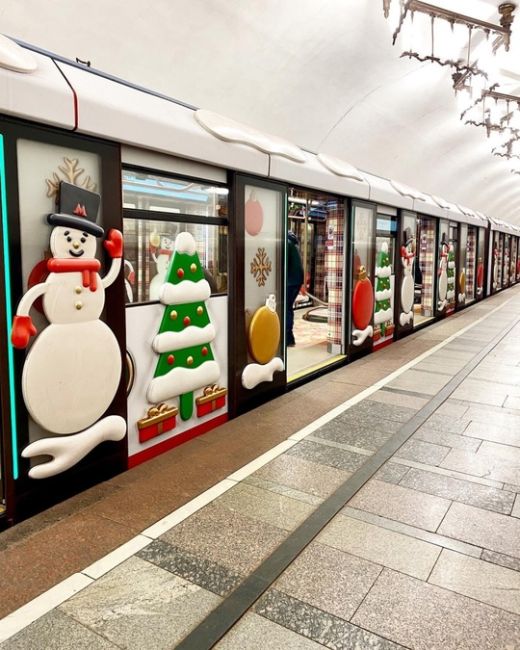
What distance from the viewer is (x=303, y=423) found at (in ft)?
15.9

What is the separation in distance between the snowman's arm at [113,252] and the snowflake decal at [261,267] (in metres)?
1.84

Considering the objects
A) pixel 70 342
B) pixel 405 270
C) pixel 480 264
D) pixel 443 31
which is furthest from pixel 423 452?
pixel 480 264

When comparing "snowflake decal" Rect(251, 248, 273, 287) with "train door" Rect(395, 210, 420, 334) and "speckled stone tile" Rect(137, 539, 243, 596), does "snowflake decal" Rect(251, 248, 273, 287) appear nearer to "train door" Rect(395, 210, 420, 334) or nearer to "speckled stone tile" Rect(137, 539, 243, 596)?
"speckled stone tile" Rect(137, 539, 243, 596)

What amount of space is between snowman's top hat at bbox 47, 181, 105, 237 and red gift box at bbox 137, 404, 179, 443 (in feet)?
4.67

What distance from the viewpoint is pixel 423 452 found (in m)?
4.16

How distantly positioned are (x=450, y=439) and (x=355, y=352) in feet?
10.6

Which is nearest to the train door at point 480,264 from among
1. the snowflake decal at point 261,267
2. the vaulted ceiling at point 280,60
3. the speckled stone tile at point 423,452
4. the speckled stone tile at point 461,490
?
the vaulted ceiling at point 280,60

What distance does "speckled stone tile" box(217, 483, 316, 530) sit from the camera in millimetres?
3104

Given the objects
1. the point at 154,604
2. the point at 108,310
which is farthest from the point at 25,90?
the point at 154,604

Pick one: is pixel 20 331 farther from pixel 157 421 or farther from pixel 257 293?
pixel 257 293

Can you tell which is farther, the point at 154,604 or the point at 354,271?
the point at 354,271

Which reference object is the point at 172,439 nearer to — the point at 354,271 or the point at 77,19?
the point at 77,19

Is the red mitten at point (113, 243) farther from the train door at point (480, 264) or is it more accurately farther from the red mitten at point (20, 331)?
the train door at point (480, 264)

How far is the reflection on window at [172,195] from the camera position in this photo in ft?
12.0
